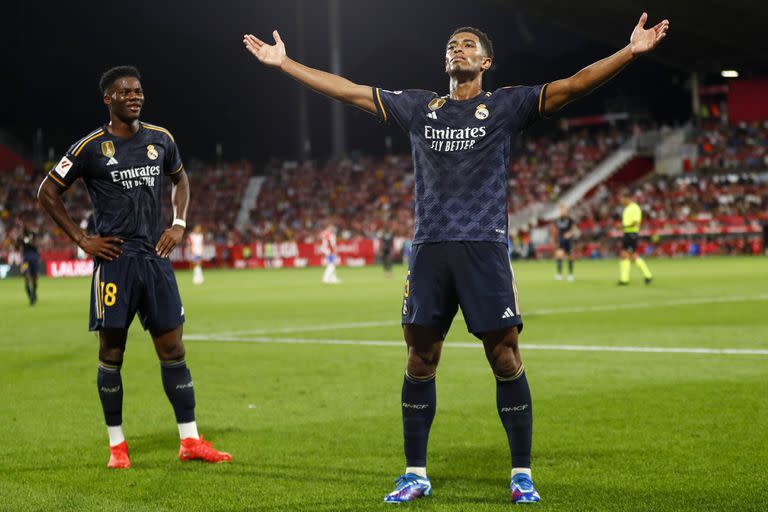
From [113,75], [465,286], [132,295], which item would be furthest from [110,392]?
[465,286]

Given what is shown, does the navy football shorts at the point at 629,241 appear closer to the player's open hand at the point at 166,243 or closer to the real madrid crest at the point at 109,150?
the player's open hand at the point at 166,243

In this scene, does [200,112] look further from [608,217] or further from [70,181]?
[70,181]

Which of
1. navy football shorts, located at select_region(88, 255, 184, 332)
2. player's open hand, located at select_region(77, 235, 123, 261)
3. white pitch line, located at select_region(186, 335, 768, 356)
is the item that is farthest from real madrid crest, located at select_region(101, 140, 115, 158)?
white pitch line, located at select_region(186, 335, 768, 356)

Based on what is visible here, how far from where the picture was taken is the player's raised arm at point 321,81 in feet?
18.7

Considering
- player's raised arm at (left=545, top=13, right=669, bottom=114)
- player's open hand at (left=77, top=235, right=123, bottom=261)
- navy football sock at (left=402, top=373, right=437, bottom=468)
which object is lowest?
navy football sock at (left=402, top=373, right=437, bottom=468)

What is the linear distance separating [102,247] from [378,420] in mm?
2563

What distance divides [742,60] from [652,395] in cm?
3371

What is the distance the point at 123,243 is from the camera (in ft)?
21.5

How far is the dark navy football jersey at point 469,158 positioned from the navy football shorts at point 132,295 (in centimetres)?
193

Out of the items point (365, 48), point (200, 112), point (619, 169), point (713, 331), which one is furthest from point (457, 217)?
point (365, 48)

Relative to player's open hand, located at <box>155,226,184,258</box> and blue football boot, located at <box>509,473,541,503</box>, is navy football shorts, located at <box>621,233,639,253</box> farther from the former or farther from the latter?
blue football boot, located at <box>509,473,541,503</box>

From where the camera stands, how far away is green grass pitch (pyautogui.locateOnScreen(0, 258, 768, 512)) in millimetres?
5543

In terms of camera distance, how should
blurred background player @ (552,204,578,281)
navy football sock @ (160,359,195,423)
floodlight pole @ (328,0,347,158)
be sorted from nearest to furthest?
1. navy football sock @ (160,359,195,423)
2. blurred background player @ (552,204,578,281)
3. floodlight pole @ (328,0,347,158)

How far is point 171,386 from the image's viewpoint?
673 centimetres
